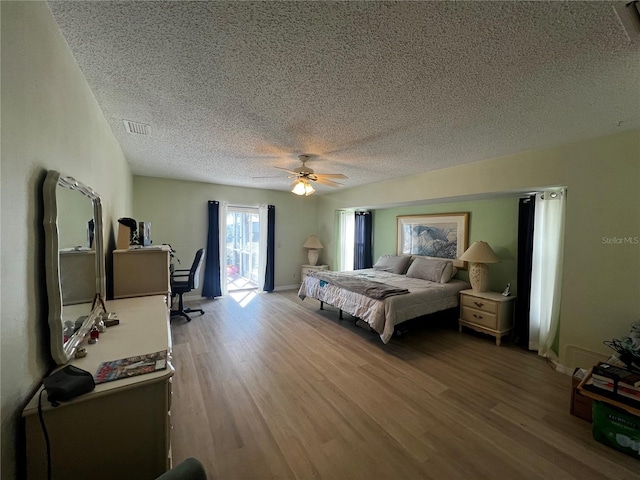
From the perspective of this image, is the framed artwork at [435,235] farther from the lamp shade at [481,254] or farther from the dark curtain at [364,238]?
the dark curtain at [364,238]

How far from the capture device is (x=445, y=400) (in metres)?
2.16

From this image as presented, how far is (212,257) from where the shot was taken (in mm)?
5227

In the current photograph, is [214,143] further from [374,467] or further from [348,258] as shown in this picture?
[348,258]

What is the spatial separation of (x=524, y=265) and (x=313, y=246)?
4002 mm

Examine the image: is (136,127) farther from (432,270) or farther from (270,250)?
(432,270)

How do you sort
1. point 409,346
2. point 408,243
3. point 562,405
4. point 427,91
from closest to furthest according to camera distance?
point 427,91
point 562,405
point 409,346
point 408,243

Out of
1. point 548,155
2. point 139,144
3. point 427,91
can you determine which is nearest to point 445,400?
point 427,91

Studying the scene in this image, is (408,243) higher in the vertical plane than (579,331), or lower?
higher

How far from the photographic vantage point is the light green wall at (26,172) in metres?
0.83

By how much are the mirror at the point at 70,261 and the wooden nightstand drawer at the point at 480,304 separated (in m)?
4.01

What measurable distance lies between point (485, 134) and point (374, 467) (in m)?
2.85

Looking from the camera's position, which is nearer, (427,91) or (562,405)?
(427,91)

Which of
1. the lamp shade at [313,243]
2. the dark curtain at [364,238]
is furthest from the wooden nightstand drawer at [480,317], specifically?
the lamp shade at [313,243]

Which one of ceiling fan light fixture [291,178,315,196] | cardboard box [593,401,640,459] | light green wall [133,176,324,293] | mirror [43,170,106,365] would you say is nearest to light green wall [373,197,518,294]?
cardboard box [593,401,640,459]
